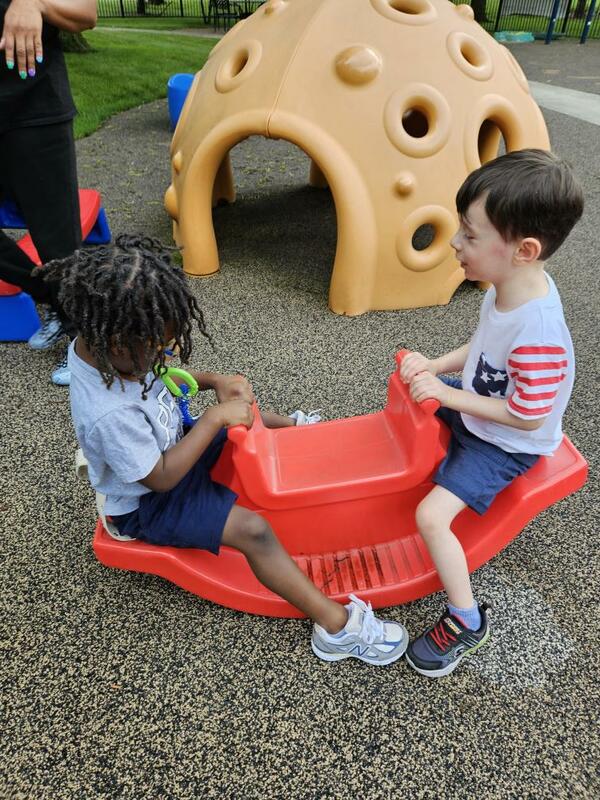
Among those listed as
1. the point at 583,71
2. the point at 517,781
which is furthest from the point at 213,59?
the point at 583,71

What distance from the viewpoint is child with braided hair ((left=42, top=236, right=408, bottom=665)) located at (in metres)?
1.07

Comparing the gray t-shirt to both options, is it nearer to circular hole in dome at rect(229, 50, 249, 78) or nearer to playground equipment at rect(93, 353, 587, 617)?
playground equipment at rect(93, 353, 587, 617)

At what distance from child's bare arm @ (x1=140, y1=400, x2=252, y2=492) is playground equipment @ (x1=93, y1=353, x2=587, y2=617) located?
0.24 feet

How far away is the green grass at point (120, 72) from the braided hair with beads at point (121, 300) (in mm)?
5158

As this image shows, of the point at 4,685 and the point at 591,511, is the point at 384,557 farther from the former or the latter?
the point at 4,685

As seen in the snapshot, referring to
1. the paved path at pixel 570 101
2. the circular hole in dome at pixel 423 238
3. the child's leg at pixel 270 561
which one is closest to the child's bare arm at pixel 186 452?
the child's leg at pixel 270 561

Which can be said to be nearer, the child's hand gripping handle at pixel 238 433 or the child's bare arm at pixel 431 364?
the child's hand gripping handle at pixel 238 433

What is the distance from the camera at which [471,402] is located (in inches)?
49.9

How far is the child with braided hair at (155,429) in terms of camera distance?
1.07 meters

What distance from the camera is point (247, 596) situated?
1414mm

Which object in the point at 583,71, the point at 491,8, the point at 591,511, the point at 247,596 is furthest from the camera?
the point at 491,8

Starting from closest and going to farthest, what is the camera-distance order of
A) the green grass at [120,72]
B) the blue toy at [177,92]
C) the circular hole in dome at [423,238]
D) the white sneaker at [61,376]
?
the white sneaker at [61,376] < the circular hole in dome at [423,238] < the blue toy at [177,92] < the green grass at [120,72]

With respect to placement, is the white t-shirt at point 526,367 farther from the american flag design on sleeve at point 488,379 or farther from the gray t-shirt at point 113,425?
the gray t-shirt at point 113,425

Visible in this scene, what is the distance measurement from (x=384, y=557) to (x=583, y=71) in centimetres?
1032
